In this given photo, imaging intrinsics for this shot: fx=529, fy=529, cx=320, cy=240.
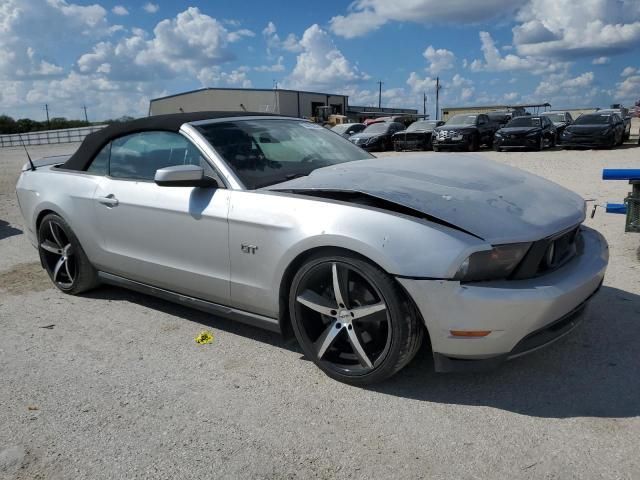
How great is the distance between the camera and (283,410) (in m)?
2.68

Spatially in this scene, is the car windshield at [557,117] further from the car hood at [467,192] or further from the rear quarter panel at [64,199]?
the rear quarter panel at [64,199]

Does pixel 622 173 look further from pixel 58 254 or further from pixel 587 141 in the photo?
pixel 587 141

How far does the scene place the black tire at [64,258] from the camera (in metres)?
4.29

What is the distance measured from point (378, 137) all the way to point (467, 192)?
21638mm

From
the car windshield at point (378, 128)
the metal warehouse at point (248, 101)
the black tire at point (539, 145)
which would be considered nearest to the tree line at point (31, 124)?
the metal warehouse at point (248, 101)

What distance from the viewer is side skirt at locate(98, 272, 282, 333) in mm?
3160

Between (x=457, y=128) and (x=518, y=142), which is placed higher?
(x=457, y=128)

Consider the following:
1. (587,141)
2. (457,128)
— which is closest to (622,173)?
(587,141)

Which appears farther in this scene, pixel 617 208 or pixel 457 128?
pixel 457 128

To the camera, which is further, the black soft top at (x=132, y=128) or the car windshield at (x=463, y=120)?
the car windshield at (x=463, y=120)

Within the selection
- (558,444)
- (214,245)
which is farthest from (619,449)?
(214,245)

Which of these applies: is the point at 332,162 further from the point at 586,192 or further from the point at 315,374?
the point at 586,192

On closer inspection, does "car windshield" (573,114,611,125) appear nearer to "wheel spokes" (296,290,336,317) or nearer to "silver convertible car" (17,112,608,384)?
"silver convertible car" (17,112,608,384)

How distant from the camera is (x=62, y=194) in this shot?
4270mm
